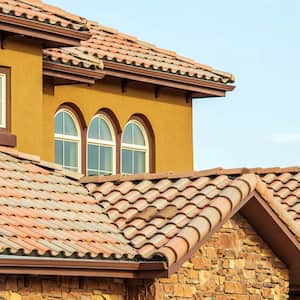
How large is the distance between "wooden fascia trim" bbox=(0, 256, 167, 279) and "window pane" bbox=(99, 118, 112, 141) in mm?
7733

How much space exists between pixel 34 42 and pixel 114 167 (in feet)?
12.6

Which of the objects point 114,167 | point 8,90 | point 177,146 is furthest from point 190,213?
point 177,146

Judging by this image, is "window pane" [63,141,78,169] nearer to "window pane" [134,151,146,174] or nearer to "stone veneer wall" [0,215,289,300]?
"window pane" [134,151,146,174]

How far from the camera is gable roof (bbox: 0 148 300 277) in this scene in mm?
18516

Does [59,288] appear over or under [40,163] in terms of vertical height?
under

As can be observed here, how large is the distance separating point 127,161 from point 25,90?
4.09 m

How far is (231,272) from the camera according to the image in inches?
811

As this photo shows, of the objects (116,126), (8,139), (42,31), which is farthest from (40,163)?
(116,126)

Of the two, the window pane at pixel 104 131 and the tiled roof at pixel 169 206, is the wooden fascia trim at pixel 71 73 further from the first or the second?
the tiled roof at pixel 169 206

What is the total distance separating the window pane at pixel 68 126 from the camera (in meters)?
25.7

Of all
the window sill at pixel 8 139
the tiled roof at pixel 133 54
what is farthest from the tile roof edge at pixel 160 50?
the window sill at pixel 8 139

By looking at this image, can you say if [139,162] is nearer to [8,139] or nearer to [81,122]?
[81,122]

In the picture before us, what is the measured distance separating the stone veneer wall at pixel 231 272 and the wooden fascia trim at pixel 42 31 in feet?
15.8

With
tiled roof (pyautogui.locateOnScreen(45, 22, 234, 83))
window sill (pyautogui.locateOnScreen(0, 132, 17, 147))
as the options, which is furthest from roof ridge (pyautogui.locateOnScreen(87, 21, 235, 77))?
window sill (pyautogui.locateOnScreen(0, 132, 17, 147))
